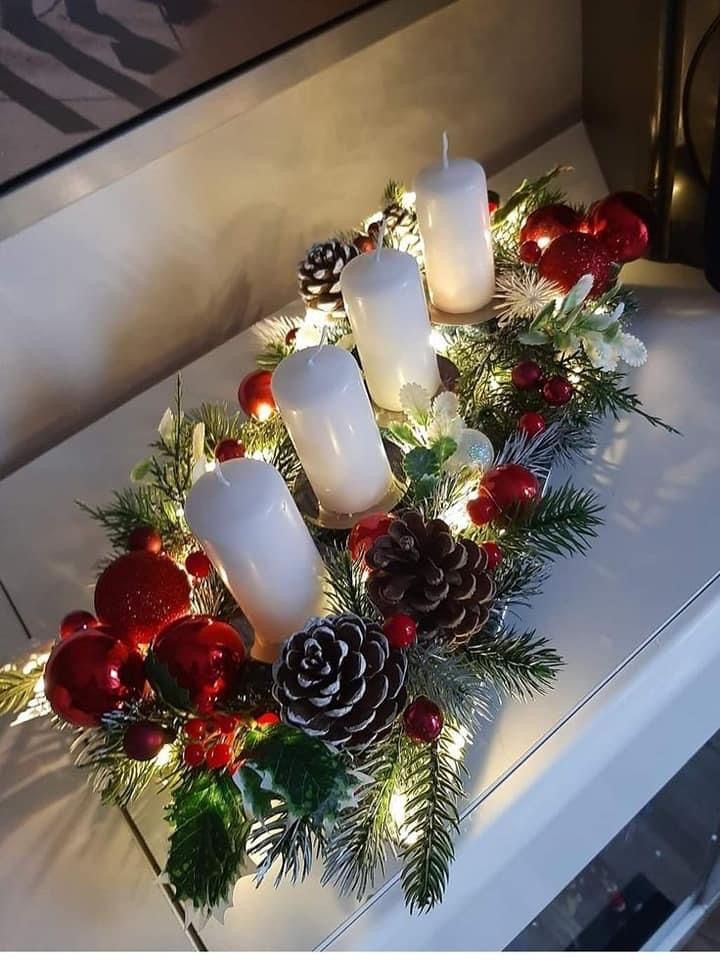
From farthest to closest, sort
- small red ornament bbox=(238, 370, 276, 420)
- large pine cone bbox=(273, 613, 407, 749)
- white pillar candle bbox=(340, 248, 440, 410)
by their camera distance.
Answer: small red ornament bbox=(238, 370, 276, 420) < white pillar candle bbox=(340, 248, 440, 410) < large pine cone bbox=(273, 613, 407, 749)

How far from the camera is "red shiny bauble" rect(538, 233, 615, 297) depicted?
2.08 feet

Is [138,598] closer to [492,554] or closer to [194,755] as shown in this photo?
[194,755]

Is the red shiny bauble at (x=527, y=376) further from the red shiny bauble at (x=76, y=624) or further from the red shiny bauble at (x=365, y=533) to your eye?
the red shiny bauble at (x=76, y=624)

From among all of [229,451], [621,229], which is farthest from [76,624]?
[621,229]

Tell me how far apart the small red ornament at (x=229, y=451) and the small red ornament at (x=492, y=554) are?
19 cm

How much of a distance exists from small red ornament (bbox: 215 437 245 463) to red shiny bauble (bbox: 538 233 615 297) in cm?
26

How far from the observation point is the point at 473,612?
18.5 inches

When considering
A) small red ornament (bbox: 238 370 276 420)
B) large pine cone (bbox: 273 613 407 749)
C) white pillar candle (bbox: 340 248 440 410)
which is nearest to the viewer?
large pine cone (bbox: 273 613 407 749)

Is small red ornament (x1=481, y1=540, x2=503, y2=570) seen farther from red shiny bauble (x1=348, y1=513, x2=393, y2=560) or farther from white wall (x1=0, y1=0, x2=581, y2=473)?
white wall (x1=0, y1=0, x2=581, y2=473)

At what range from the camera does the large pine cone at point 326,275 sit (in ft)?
2.23

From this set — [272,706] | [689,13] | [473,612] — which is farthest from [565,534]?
[689,13]

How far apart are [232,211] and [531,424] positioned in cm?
36

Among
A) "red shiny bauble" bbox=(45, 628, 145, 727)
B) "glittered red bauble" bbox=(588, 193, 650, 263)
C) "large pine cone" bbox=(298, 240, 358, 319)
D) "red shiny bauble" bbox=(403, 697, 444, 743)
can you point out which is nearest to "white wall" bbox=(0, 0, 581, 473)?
"large pine cone" bbox=(298, 240, 358, 319)

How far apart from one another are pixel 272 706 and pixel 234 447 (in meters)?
0.19
